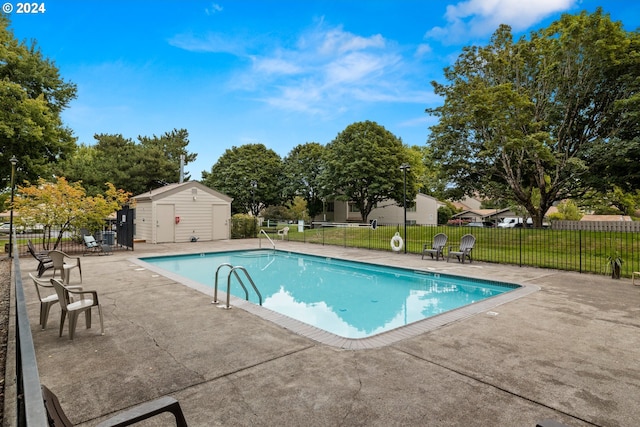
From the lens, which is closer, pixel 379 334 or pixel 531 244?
pixel 379 334

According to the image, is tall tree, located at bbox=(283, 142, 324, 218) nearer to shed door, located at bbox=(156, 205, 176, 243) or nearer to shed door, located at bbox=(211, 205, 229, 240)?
shed door, located at bbox=(211, 205, 229, 240)

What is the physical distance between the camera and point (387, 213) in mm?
39188

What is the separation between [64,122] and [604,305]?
25170 mm

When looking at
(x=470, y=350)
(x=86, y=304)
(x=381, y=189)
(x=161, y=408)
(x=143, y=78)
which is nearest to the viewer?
(x=161, y=408)

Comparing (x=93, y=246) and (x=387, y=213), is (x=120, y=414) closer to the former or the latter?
(x=93, y=246)

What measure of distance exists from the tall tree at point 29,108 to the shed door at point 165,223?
18.8ft

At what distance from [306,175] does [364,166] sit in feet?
25.3

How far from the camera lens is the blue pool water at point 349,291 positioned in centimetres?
732

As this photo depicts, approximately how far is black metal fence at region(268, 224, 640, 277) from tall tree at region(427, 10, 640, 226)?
11.8 feet

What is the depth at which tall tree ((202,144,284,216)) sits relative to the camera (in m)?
34.9

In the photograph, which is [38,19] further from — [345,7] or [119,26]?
[345,7]

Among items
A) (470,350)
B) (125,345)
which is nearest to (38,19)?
(125,345)

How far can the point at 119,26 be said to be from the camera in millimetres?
14102

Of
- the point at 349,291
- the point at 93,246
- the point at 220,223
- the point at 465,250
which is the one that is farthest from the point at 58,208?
the point at 465,250
